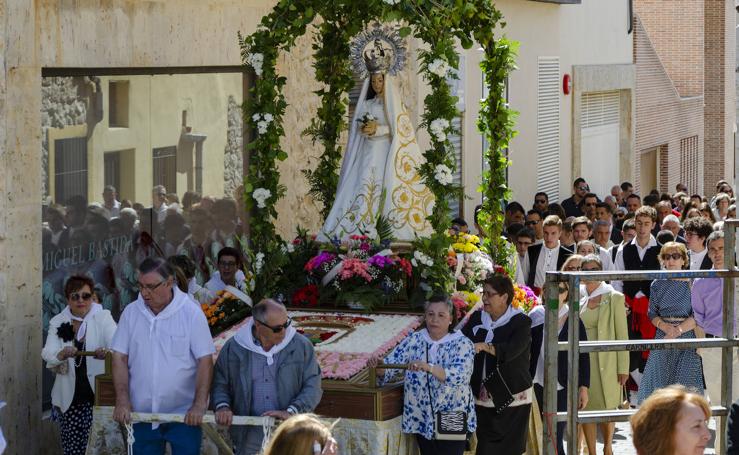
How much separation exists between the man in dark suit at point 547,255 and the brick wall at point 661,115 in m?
15.4

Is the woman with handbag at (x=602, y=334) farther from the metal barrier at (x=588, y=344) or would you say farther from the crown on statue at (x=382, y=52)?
the metal barrier at (x=588, y=344)

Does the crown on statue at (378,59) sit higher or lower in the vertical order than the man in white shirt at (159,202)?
higher

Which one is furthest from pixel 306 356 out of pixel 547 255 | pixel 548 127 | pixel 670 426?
pixel 548 127

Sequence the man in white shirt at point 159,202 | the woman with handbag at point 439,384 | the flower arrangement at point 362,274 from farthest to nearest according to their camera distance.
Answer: the man in white shirt at point 159,202 < the flower arrangement at point 362,274 < the woman with handbag at point 439,384

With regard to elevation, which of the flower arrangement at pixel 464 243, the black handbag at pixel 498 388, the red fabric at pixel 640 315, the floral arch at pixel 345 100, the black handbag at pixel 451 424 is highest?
the floral arch at pixel 345 100

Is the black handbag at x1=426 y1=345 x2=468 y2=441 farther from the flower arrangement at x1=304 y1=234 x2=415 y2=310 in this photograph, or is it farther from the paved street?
the paved street

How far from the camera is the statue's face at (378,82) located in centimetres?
1162

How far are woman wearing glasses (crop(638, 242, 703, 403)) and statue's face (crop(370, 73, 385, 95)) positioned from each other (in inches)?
110

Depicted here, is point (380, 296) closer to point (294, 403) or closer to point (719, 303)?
point (719, 303)

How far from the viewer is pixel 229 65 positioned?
537 inches

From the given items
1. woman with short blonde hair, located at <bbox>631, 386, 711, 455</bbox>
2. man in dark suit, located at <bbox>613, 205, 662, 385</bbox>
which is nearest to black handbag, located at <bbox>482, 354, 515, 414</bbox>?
man in dark suit, located at <bbox>613, 205, 662, 385</bbox>

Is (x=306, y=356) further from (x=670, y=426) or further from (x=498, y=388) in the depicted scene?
(x=670, y=426)

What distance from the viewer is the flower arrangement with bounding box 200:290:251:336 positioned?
10.6 m

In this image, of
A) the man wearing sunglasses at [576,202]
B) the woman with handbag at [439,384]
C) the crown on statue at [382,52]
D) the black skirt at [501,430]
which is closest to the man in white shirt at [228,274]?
the crown on statue at [382,52]
